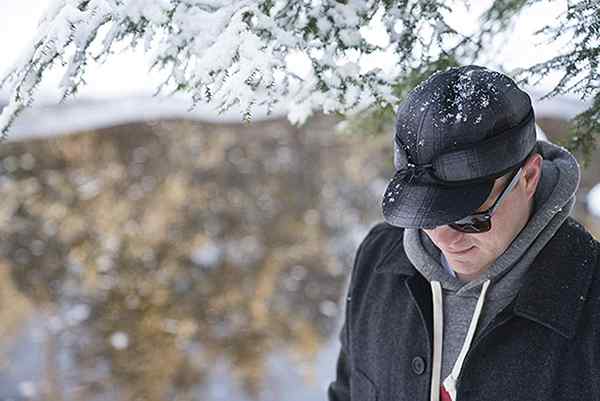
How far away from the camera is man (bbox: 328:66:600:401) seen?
1.54 meters

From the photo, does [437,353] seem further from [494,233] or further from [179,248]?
[179,248]

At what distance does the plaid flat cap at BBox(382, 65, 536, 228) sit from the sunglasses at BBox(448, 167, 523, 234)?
0.12 feet

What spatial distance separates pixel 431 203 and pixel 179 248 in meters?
5.07

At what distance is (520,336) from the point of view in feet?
5.32

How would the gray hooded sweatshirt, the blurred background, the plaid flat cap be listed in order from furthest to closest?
the blurred background → the gray hooded sweatshirt → the plaid flat cap

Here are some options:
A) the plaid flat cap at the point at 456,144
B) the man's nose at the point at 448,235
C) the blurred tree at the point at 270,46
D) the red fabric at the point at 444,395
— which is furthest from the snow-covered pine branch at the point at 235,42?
the red fabric at the point at 444,395

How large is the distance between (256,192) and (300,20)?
5540mm

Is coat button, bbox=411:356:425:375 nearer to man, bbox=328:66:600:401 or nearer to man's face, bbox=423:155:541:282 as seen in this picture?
man, bbox=328:66:600:401

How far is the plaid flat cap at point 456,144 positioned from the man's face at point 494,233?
55 millimetres

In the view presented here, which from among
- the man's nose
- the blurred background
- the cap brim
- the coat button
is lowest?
the blurred background

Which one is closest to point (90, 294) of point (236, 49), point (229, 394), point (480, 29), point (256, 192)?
point (229, 394)

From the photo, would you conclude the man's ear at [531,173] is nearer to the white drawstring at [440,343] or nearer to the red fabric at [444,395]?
the white drawstring at [440,343]

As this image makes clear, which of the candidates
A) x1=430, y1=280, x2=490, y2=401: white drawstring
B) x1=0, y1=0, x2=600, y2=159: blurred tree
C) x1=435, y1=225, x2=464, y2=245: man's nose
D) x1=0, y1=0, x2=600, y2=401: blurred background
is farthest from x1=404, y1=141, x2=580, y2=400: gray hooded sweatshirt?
x1=0, y1=0, x2=600, y2=401: blurred background

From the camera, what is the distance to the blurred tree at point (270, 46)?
1.78m
